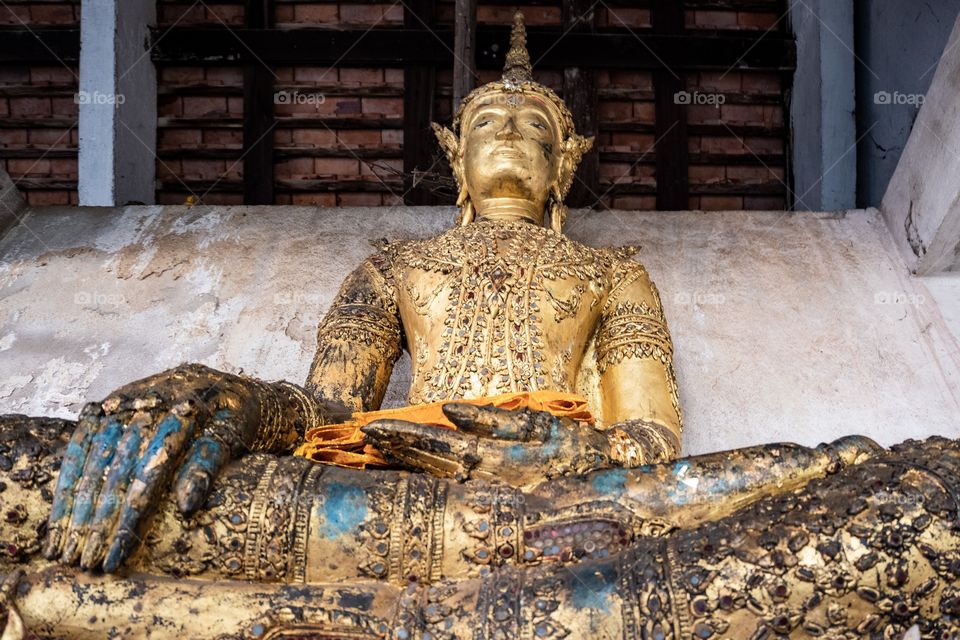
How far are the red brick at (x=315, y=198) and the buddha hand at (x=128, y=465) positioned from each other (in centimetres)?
382

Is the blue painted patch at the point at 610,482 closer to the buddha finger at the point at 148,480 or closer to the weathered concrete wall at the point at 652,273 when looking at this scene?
the buddha finger at the point at 148,480

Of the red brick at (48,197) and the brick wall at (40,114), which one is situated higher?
the brick wall at (40,114)

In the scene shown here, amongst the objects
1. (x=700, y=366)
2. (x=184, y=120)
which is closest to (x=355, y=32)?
(x=184, y=120)

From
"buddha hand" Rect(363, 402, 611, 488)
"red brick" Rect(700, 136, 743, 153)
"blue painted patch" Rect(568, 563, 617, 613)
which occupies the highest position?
"red brick" Rect(700, 136, 743, 153)

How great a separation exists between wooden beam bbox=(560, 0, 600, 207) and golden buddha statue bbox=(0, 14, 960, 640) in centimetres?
310

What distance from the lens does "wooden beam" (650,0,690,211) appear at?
6836 millimetres

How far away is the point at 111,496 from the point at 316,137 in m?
4.25

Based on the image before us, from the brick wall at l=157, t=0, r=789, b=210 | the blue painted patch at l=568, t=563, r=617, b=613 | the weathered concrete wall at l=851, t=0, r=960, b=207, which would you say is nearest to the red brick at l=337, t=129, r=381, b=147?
the brick wall at l=157, t=0, r=789, b=210

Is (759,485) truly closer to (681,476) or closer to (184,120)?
(681,476)

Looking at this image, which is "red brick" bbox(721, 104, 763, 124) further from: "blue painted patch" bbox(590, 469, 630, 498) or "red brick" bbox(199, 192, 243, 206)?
"blue painted patch" bbox(590, 469, 630, 498)

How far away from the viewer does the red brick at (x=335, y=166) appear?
6957 millimetres

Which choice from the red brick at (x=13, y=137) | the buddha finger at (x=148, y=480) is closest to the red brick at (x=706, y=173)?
the red brick at (x=13, y=137)

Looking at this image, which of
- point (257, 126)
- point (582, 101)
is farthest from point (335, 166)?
point (582, 101)

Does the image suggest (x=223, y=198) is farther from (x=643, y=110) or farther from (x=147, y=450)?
(x=147, y=450)
